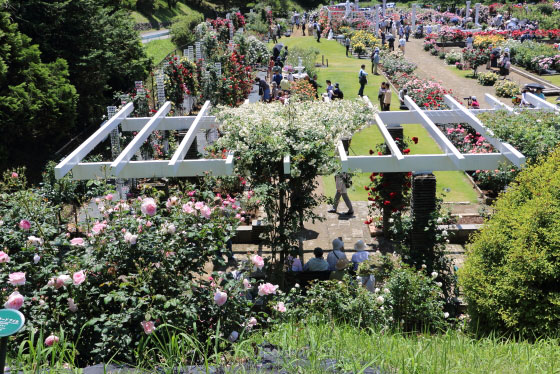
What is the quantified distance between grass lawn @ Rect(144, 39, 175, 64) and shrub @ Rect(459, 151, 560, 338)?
Answer: 2678 centimetres

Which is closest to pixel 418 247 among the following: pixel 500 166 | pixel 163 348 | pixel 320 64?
pixel 500 166

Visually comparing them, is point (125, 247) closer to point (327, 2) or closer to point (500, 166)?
point (500, 166)

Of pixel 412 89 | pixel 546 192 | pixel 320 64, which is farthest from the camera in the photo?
pixel 320 64

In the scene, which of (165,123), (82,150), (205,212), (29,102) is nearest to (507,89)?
(165,123)

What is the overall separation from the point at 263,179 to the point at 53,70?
910 centimetres

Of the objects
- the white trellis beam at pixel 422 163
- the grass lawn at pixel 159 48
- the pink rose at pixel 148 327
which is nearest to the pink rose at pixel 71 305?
the pink rose at pixel 148 327

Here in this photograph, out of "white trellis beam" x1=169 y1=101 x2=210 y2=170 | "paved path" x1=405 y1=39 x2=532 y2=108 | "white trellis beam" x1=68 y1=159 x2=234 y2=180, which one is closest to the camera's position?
"white trellis beam" x1=169 y1=101 x2=210 y2=170

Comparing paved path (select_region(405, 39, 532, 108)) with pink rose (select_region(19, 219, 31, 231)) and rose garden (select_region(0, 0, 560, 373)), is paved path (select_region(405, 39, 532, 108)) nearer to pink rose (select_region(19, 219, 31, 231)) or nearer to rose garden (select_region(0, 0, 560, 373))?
rose garden (select_region(0, 0, 560, 373))

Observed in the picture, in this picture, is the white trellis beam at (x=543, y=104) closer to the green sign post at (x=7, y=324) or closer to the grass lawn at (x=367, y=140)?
the grass lawn at (x=367, y=140)

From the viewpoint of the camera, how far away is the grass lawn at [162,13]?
38331mm

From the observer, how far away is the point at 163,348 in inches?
149

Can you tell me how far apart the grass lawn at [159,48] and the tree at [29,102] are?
1671cm

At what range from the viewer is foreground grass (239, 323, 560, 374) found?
355cm

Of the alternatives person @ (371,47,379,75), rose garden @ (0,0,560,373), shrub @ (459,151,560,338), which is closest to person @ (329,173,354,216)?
rose garden @ (0,0,560,373)
